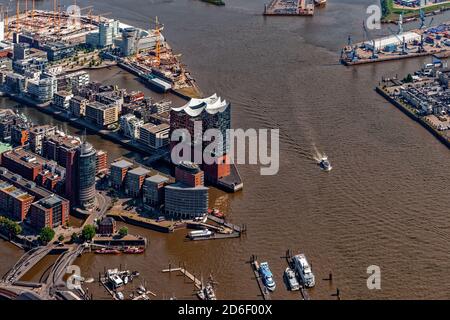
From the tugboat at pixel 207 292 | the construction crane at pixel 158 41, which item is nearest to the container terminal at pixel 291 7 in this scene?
the construction crane at pixel 158 41

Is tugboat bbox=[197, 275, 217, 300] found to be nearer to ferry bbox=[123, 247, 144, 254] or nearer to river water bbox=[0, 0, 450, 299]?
river water bbox=[0, 0, 450, 299]

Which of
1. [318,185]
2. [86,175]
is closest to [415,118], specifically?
[318,185]

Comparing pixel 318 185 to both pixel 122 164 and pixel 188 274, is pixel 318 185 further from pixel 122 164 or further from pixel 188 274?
pixel 188 274

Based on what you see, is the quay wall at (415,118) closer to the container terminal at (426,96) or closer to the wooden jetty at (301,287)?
the container terminal at (426,96)

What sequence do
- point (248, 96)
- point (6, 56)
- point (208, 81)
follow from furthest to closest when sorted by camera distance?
point (6, 56) < point (208, 81) < point (248, 96)
